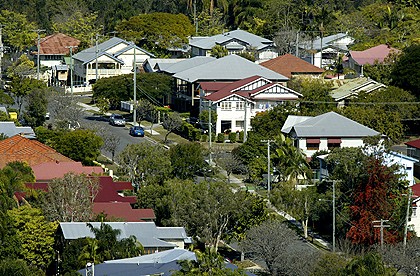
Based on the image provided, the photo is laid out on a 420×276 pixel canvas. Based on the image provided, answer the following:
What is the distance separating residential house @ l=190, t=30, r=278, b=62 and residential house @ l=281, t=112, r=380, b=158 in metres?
35.8

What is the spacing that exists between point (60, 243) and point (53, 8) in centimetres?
10165

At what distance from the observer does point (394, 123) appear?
72438 millimetres

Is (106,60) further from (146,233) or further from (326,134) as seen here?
(146,233)

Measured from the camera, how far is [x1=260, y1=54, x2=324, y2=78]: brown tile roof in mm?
90812

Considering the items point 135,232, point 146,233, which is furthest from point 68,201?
point 146,233

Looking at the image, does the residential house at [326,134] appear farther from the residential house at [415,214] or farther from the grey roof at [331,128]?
the residential house at [415,214]

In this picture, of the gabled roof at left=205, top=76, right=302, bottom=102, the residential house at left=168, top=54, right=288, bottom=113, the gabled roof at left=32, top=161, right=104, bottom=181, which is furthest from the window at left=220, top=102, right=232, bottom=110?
the gabled roof at left=32, top=161, right=104, bottom=181

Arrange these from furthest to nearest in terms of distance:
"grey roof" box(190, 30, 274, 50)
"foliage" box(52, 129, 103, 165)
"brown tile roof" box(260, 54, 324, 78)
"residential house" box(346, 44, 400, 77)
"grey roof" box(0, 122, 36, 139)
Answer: "grey roof" box(190, 30, 274, 50), "residential house" box(346, 44, 400, 77), "brown tile roof" box(260, 54, 324, 78), "grey roof" box(0, 122, 36, 139), "foliage" box(52, 129, 103, 165)

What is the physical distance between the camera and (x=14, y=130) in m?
68.4

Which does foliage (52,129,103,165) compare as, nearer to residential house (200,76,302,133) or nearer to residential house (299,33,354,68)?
residential house (200,76,302,133)

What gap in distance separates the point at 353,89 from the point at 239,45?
2748 cm

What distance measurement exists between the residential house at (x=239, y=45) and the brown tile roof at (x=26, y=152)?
44597 mm

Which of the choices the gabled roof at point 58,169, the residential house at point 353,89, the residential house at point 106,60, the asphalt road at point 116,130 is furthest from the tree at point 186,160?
the residential house at point 106,60

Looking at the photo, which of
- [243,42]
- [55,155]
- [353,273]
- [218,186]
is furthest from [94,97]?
[353,273]
